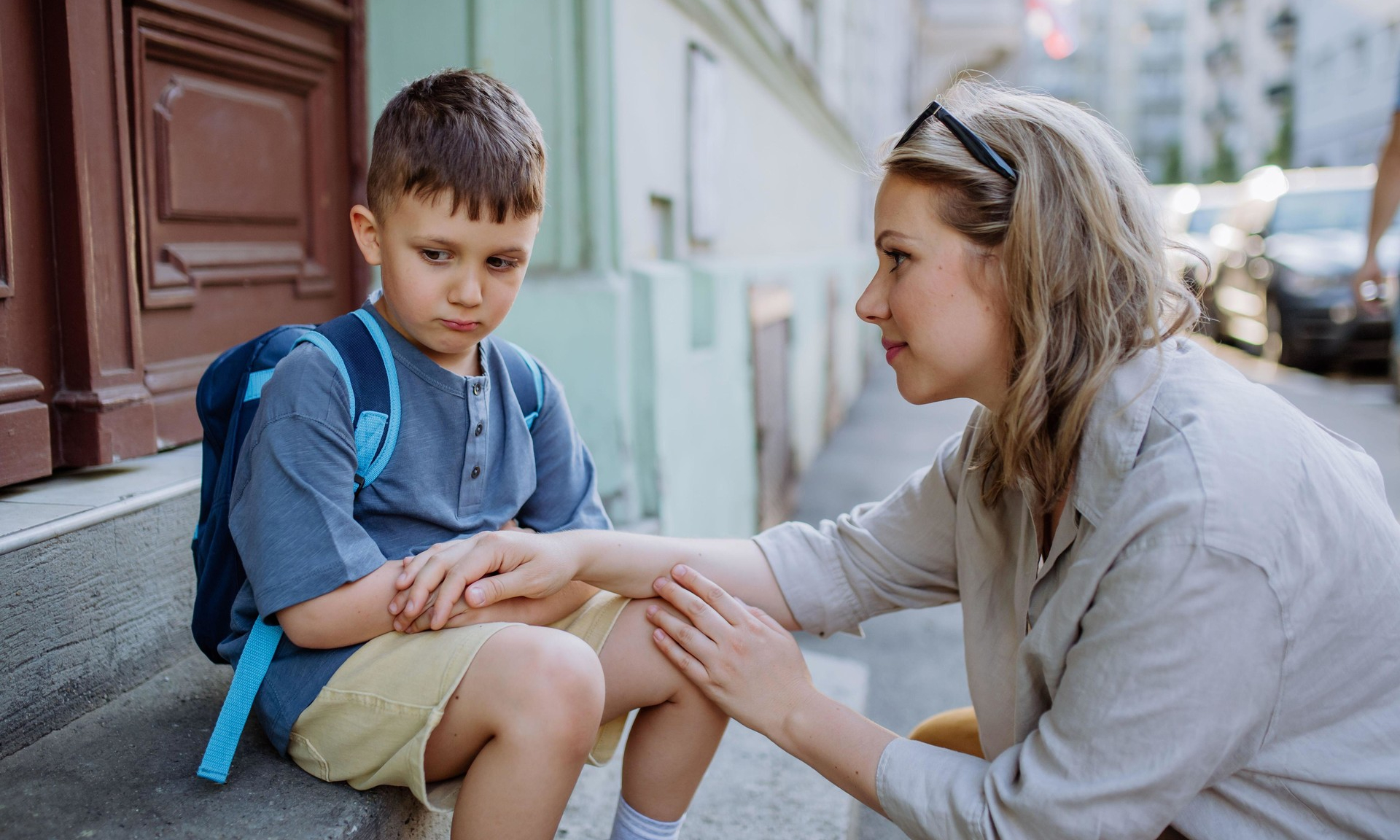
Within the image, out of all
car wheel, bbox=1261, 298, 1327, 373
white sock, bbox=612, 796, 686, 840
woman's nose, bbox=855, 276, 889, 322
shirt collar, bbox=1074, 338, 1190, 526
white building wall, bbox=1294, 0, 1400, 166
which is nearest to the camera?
shirt collar, bbox=1074, 338, 1190, 526

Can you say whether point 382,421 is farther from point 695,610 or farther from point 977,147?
point 977,147

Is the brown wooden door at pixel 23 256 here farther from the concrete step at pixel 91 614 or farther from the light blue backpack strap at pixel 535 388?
the light blue backpack strap at pixel 535 388

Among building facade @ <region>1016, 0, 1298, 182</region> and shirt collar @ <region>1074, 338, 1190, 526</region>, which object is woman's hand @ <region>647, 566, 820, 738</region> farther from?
building facade @ <region>1016, 0, 1298, 182</region>

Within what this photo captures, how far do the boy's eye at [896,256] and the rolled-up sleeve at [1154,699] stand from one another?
1.71ft

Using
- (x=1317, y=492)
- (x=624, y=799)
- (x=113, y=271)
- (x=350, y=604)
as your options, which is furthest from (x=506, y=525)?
(x=1317, y=492)

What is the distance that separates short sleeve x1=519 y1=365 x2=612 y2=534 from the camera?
1746 millimetres

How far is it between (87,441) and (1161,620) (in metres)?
1.85

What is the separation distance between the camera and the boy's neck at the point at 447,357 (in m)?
1.59

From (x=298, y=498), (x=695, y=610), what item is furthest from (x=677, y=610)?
(x=298, y=498)

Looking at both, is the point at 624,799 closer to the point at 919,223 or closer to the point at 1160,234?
the point at 919,223

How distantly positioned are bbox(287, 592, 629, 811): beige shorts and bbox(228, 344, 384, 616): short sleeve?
0.13 metres

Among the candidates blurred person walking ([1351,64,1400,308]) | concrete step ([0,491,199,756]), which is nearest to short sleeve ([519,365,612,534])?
concrete step ([0,491,199,756])

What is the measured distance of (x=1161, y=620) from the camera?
116cm

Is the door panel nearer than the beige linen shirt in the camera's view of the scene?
No
